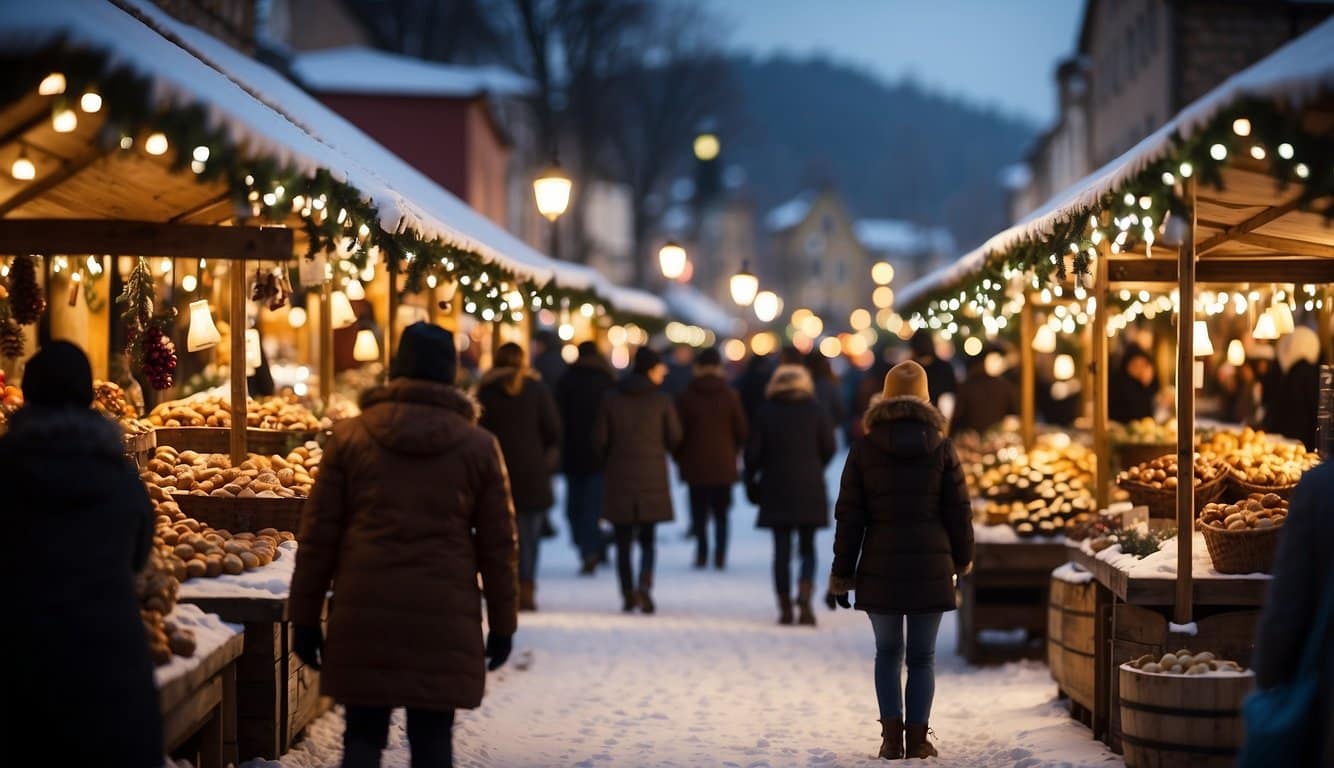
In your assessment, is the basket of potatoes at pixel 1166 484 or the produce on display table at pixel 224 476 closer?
the produce on display table at pixel 224 476

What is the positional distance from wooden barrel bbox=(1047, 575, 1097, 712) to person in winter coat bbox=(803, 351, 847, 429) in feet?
25.9

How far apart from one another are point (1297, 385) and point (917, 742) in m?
6.14

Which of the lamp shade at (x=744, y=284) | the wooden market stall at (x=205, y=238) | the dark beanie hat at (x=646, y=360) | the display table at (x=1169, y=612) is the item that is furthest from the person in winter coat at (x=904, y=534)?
the lamp shade at (x=744, y=284)

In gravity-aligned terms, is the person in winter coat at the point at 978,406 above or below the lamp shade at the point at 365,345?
below

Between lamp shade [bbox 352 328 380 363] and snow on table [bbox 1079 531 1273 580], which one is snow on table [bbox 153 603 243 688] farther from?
lamp shade [bbox 352 328 380 363]

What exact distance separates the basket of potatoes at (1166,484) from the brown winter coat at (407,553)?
484 centimetres

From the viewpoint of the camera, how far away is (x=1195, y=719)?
22.6ft

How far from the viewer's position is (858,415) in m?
21.9

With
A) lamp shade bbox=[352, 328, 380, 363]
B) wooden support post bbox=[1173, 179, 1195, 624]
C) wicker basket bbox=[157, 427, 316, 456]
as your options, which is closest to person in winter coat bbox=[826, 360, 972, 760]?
wooden support post bbox=[1173, 179, 1195, 624]

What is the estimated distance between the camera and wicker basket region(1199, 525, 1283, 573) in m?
7.78

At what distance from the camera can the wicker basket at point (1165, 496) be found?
9.43 meters

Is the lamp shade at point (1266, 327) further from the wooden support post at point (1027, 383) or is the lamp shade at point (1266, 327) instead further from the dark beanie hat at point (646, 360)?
the dark beanie hat at point (646, 360)

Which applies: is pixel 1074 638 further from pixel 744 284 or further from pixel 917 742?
pixel 744 284

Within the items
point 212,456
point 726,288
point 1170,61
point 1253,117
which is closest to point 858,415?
point 1170,61
